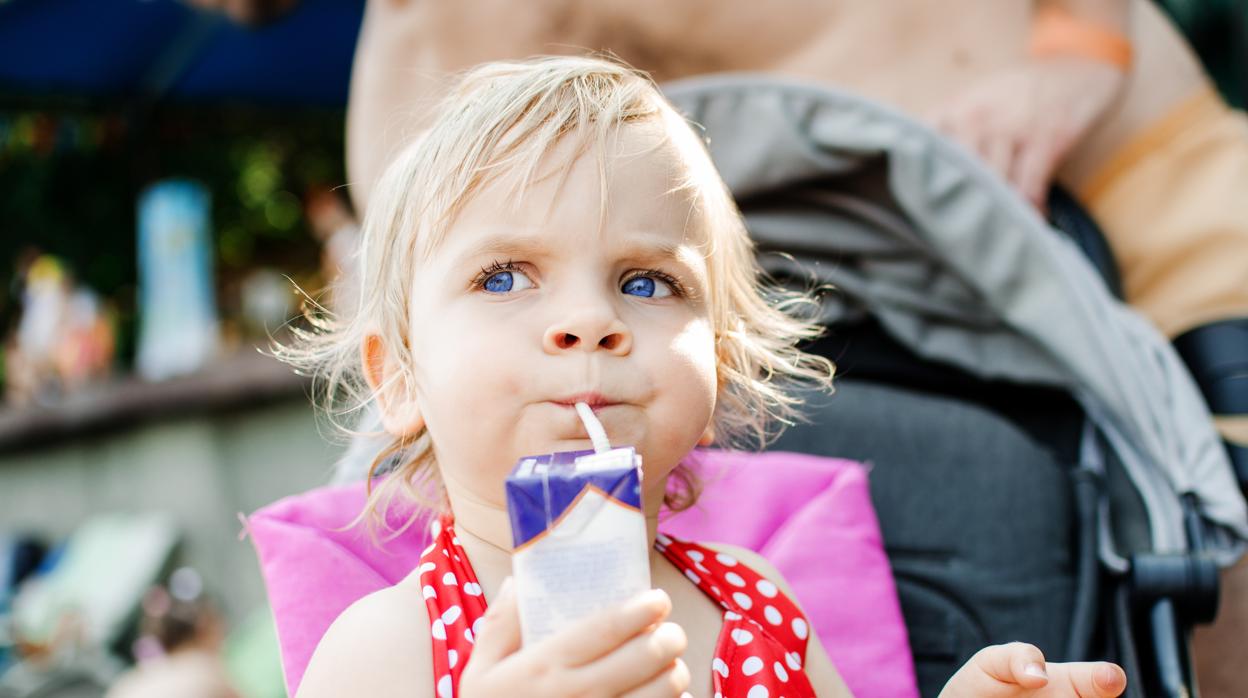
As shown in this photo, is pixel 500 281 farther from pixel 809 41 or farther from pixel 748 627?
pixel 809 41

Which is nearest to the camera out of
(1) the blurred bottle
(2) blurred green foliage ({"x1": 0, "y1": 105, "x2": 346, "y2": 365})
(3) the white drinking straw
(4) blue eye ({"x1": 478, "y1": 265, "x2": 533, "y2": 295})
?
(3) the white drinking straw

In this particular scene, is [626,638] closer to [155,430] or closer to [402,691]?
[402,691]

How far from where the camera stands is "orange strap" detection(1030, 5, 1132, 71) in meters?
1.91

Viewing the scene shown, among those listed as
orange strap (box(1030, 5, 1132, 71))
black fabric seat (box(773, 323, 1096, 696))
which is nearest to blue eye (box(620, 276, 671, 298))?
black fabric seat (box(773, 323, 1096, 696))

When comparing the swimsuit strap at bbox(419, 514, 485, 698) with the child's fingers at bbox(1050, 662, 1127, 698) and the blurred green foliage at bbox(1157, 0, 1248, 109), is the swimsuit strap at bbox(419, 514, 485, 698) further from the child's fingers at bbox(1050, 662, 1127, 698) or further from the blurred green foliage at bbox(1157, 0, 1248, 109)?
the blurred green foliage at bbox(1157, 0, 1248, 109)

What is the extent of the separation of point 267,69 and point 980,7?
4.82m

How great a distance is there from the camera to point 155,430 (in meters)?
4.62

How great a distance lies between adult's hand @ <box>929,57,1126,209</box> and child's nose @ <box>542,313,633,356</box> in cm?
102

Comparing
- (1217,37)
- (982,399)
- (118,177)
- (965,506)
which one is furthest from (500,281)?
(118,177)

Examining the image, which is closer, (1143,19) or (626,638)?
(626,638)

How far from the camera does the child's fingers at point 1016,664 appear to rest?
0.93 m

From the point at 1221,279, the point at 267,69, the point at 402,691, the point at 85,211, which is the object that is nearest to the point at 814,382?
the point at 1221,279

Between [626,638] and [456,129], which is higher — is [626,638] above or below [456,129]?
below

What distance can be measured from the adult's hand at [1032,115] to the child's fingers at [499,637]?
1231mm
